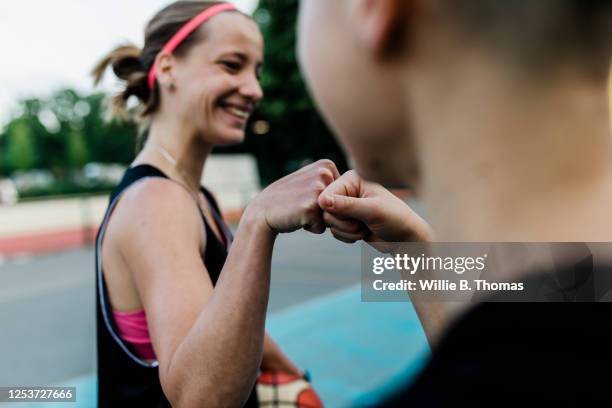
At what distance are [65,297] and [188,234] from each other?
6.30m

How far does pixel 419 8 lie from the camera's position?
44cm

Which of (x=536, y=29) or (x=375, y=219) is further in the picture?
(x=375, y=219)

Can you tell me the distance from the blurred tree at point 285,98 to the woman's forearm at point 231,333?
12685mm

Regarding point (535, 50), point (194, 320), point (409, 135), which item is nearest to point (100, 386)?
point (194, 320)

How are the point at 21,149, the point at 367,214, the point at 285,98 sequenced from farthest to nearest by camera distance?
the point at 21,149, the point at 285,98, the point at 367,214

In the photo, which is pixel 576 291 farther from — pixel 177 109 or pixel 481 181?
pixel 177 109

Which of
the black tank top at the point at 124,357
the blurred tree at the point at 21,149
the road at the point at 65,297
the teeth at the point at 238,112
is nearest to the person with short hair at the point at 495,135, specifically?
the black tank top at the point at 124,357

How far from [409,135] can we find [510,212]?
A: 0.11 meters

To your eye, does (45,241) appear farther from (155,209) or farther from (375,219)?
(375,219)

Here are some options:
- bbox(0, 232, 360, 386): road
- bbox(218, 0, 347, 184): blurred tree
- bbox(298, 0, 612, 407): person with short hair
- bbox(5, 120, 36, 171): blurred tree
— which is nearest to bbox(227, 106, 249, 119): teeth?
bbox(298, 0, 612, 407): person with short hair

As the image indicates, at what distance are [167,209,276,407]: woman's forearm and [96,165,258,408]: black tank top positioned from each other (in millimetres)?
218

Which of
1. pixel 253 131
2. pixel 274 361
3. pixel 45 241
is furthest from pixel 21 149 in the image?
pixel 274 361

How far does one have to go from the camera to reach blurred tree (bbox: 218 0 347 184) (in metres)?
14.2

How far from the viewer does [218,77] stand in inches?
54.3
